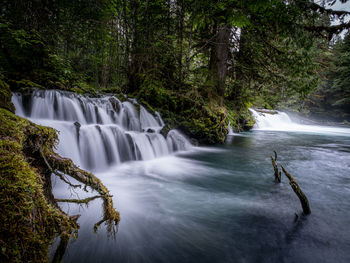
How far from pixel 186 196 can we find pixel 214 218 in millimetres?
874

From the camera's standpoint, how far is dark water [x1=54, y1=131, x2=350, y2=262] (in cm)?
241

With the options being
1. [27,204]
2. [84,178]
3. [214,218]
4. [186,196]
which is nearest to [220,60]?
[186,196]

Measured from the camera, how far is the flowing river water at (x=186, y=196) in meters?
2.46

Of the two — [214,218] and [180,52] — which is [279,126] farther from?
[214,218]

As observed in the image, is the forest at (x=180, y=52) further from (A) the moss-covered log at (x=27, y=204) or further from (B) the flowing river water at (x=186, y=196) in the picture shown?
(B) the flowing river water at (x=186, y=196)

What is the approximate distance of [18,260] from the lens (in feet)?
2.79

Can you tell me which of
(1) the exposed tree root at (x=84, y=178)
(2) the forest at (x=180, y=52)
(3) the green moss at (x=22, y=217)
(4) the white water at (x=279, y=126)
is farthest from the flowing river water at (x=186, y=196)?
(4) the white water at (x=279, y=126)

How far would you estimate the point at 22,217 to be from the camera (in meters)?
0.93

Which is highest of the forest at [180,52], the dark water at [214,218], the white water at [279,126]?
the forest at [180,52]

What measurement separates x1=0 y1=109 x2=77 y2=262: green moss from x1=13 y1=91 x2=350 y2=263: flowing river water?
0.51 metres

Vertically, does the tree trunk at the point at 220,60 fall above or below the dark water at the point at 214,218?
above

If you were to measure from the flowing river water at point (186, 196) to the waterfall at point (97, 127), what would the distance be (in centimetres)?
3

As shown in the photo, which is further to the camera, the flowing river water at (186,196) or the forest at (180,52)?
the forest at (180,52)

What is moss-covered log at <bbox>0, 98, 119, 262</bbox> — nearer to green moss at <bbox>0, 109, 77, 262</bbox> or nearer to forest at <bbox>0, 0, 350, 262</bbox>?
green moss at <bbox>0, 109, 77, 262</bbox>
